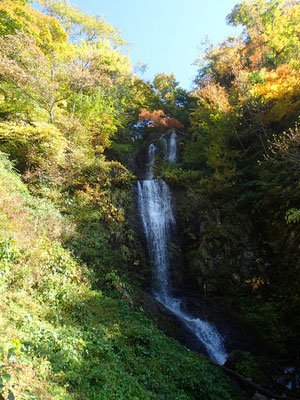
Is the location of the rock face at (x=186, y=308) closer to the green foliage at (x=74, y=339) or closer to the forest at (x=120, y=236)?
the forest at (x=120, y=236)

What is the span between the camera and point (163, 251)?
38.6ft

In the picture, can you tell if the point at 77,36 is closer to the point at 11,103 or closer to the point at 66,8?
the point at 66,8

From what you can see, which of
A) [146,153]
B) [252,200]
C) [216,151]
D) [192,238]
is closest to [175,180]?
[216,151]

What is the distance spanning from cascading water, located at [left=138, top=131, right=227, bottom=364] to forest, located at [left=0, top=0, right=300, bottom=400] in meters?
0.47

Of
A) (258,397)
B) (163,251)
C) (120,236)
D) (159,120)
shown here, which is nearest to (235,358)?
(258,397)

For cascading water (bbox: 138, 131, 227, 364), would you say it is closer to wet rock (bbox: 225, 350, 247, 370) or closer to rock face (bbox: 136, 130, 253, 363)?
rock face (bbox: 136, 130, 253, 363)

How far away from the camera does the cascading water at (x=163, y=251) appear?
8242 millimetres

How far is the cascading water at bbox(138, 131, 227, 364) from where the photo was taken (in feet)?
27.0

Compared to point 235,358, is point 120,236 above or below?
above

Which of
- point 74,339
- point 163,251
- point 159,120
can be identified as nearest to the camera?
point 74,339

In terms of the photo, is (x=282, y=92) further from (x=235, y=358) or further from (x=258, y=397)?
(x=258, y=397)

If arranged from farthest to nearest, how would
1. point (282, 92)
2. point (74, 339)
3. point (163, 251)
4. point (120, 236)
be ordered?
point (163, 251), point (282, 92), point (120, 236), point (74, 339)

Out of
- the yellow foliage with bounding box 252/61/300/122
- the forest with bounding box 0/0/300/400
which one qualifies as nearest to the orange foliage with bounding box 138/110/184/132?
the forest with bounding box 0/0/300/400

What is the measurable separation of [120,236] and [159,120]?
15.1 metres
